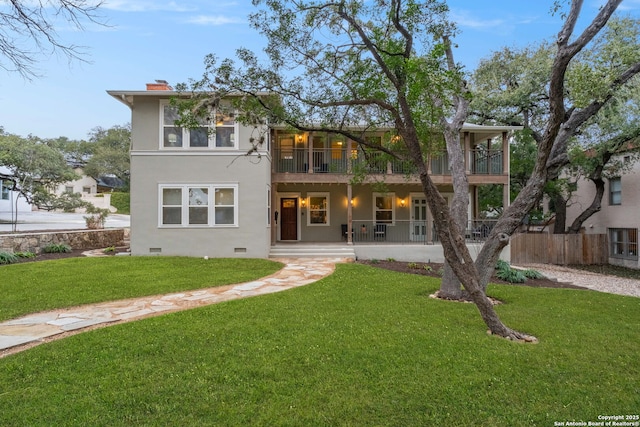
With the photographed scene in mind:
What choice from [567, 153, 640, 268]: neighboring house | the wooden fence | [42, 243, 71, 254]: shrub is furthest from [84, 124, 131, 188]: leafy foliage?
[567, 153, 640, 268]: neighboring house

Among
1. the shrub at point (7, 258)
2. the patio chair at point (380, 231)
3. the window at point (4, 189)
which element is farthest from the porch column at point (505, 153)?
the window at point (4, 189)

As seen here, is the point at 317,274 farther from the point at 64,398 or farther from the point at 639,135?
the point at 639,135

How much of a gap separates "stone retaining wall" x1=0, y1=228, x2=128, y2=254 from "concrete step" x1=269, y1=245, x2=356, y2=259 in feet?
24.9

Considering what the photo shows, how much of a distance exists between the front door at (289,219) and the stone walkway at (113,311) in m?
6.57

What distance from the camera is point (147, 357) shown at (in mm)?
3891

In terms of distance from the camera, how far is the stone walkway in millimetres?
4598

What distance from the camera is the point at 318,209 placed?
15.5 meters

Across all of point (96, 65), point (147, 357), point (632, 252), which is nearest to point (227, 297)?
point (147, 357)

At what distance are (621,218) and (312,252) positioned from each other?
1447 centimetres

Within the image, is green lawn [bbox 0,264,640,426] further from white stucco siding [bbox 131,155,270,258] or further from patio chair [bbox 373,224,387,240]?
patio chair [bbox 373,224,387,240]

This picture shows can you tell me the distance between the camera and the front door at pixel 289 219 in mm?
15516

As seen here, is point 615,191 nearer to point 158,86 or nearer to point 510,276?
point 510,276

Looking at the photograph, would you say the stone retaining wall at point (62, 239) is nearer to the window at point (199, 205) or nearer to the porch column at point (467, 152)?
the window at point (199, 205)

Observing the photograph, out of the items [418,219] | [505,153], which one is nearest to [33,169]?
[418,219]
